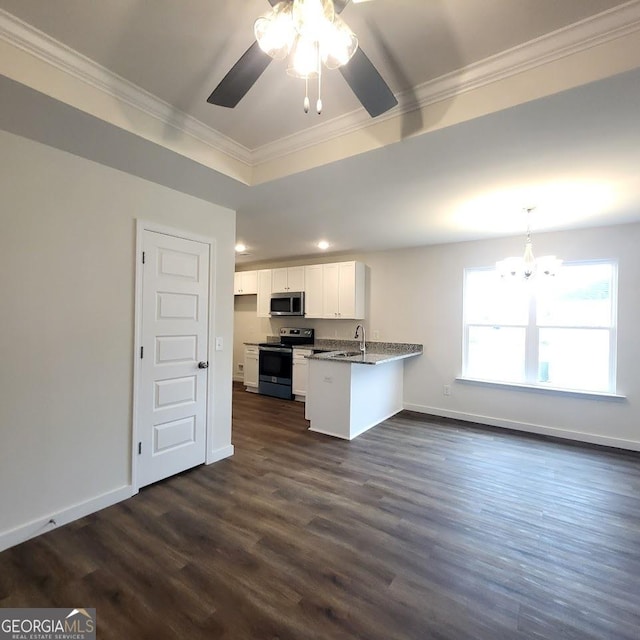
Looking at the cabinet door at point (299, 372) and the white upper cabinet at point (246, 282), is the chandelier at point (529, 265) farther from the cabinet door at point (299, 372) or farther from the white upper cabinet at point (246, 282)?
the white upper cabinet at point (246, 282)

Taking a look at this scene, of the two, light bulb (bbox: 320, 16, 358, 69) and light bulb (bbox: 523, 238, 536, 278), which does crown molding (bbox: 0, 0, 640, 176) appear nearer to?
light bulb (bbox: 320, 16, 358, 69)

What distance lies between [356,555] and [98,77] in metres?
3.01

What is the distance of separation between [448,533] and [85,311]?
2.80 metres

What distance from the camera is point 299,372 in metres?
5.61

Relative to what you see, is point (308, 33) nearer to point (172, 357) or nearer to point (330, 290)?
point (172, 357)

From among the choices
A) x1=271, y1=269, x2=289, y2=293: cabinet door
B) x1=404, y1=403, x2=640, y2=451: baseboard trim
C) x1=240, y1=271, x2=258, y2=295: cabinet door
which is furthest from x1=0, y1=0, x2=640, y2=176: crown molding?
x1=240, y1=271, x2=258, y2=295: cabinet door

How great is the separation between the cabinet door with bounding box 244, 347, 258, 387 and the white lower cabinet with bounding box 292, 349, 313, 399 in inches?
35.3

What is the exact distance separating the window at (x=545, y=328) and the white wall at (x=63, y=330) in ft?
12.1

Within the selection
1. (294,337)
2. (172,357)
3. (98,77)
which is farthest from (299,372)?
(98,77)

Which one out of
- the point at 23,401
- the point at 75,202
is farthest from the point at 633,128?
the point at 23,401

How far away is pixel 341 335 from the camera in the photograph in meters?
5.80

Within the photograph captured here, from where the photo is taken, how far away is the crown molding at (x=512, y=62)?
1466 millimetres

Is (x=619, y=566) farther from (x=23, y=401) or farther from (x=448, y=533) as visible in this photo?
(x=23, y=401)

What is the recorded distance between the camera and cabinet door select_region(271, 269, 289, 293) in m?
6.03
